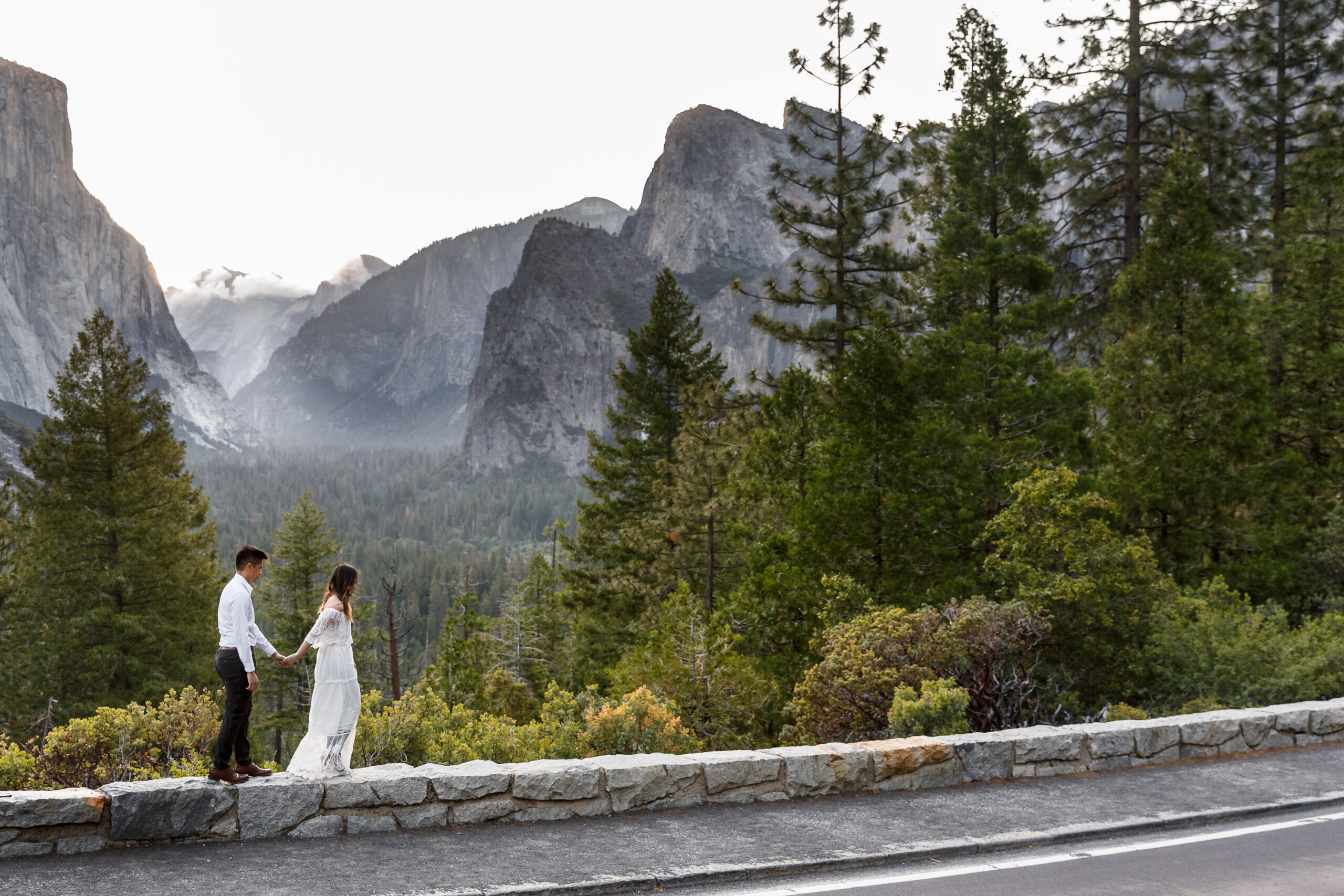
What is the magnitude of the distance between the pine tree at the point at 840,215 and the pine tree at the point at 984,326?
4.06 ft

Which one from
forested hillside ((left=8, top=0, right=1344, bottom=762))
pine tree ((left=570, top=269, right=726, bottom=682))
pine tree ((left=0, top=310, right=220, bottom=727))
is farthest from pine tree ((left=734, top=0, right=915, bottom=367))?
pine tree ((left=0, top=310, right=220, bottom=727))

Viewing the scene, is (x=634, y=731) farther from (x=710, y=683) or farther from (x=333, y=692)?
(x=710, y=683)

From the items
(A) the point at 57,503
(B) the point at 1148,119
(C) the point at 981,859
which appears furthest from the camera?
(A) the point at 57,503

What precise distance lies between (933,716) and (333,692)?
19.7ft

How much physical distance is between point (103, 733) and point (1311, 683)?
15.8m

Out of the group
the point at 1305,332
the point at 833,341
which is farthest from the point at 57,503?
the point at 1305,332

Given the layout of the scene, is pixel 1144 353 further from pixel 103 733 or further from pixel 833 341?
pixel 103 733

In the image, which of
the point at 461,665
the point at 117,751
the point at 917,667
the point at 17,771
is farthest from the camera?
the point at 461,665

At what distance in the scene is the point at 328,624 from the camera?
280 inches

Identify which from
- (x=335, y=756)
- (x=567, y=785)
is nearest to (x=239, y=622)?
(x=335, y=756)

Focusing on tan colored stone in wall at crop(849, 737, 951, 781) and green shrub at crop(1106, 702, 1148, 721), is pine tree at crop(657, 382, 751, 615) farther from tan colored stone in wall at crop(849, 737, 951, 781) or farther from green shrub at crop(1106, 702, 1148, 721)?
tan colored stone in wall at crop(849, 737, 951, 781)

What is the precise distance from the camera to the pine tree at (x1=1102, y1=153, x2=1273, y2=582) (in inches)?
673

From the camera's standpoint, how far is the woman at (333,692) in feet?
22.7

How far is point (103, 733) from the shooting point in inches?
451
